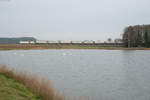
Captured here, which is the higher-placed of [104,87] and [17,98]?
[17,98]

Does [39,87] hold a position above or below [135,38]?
below

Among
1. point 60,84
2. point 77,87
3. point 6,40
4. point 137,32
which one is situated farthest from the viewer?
point 6,40

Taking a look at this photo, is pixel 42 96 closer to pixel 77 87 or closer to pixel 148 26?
pixel 77 87

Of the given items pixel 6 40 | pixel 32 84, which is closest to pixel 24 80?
pixel 32 84

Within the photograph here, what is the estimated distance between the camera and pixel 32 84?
36.1 feet

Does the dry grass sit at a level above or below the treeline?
below

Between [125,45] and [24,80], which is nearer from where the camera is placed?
[24,80]

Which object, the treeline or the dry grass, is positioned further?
the treeline

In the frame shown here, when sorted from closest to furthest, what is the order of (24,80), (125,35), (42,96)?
1. (42,96)
2. (24,80)
3. (125,35)

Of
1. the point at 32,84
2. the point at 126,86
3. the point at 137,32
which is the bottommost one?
the point at 126,86

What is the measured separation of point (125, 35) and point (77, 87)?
80.2m

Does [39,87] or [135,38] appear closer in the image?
[39,87]

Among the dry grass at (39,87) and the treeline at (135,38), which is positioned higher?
the treeline at (135,38)

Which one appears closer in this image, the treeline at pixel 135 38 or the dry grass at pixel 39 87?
the dry grass at pixel 39 87
